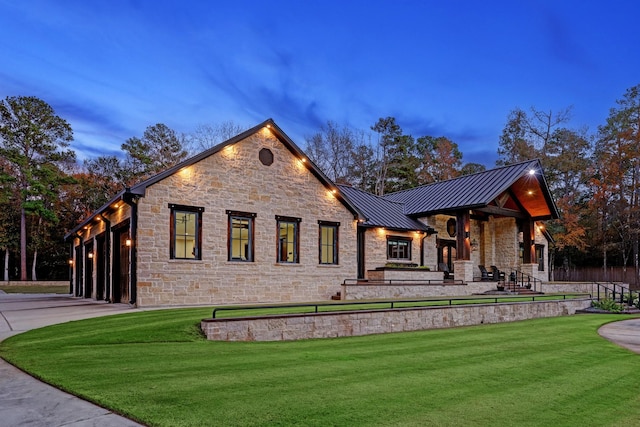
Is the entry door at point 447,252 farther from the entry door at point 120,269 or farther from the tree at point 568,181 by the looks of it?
the tree at point 568,181

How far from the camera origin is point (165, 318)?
1195 cm

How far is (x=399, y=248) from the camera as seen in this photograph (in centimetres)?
Answer: 2636

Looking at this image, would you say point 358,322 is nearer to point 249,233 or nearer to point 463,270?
point 249,233

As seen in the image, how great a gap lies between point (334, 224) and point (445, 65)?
145 ft

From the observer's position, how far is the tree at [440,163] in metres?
53.2

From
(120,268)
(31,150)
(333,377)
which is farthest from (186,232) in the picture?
(31,150)

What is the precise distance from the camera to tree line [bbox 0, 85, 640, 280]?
43.4 meters

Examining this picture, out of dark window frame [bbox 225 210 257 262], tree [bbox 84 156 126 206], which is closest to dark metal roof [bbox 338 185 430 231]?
dark window frame [bbox 225 210 257 262]

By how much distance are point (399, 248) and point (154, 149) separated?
3387 cm

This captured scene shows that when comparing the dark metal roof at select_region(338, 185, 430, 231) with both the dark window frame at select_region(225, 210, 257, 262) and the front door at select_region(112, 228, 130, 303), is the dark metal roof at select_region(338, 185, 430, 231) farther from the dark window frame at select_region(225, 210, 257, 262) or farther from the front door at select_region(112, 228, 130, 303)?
the front door at select_region(112, 228, 130, 303)

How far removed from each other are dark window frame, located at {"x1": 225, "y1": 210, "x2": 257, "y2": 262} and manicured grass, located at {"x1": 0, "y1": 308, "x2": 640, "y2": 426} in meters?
6.97

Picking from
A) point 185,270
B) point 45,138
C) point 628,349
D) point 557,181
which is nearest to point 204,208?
point 185,270

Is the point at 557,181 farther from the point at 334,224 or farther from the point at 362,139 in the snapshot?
the point at 334,224

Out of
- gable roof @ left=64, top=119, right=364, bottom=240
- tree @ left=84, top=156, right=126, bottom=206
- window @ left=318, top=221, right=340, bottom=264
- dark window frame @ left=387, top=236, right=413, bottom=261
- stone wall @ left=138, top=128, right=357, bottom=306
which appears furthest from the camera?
tree @ left=84, top=156, right=126, bottom=206
